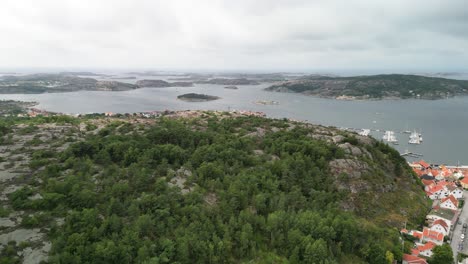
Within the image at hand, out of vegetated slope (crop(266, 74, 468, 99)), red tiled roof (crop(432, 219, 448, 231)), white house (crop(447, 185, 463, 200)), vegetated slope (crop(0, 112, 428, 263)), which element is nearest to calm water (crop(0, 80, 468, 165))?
vegetated slope (crop(266, 74, 468, 99))

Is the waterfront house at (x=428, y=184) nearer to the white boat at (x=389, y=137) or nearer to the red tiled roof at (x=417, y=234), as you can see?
the red tiled roof at (x=417, y=234)

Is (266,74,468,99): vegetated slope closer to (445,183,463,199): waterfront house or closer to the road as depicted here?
(445,183,463,199): waterfront house

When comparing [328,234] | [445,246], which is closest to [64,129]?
[328,234]

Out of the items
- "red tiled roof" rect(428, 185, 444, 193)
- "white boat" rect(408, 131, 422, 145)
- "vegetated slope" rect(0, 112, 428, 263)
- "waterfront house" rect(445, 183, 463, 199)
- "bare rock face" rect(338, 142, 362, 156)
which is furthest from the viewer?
"white boat" rect(408, 131, 422, 145)

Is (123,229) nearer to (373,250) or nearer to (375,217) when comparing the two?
(373,250)

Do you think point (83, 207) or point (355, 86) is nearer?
point (83, 207)

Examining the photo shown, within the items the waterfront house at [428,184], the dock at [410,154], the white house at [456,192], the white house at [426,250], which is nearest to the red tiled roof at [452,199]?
the white house at [456,192]

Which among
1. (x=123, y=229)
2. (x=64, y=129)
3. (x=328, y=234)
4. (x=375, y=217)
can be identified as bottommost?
(x=375, y=217)
